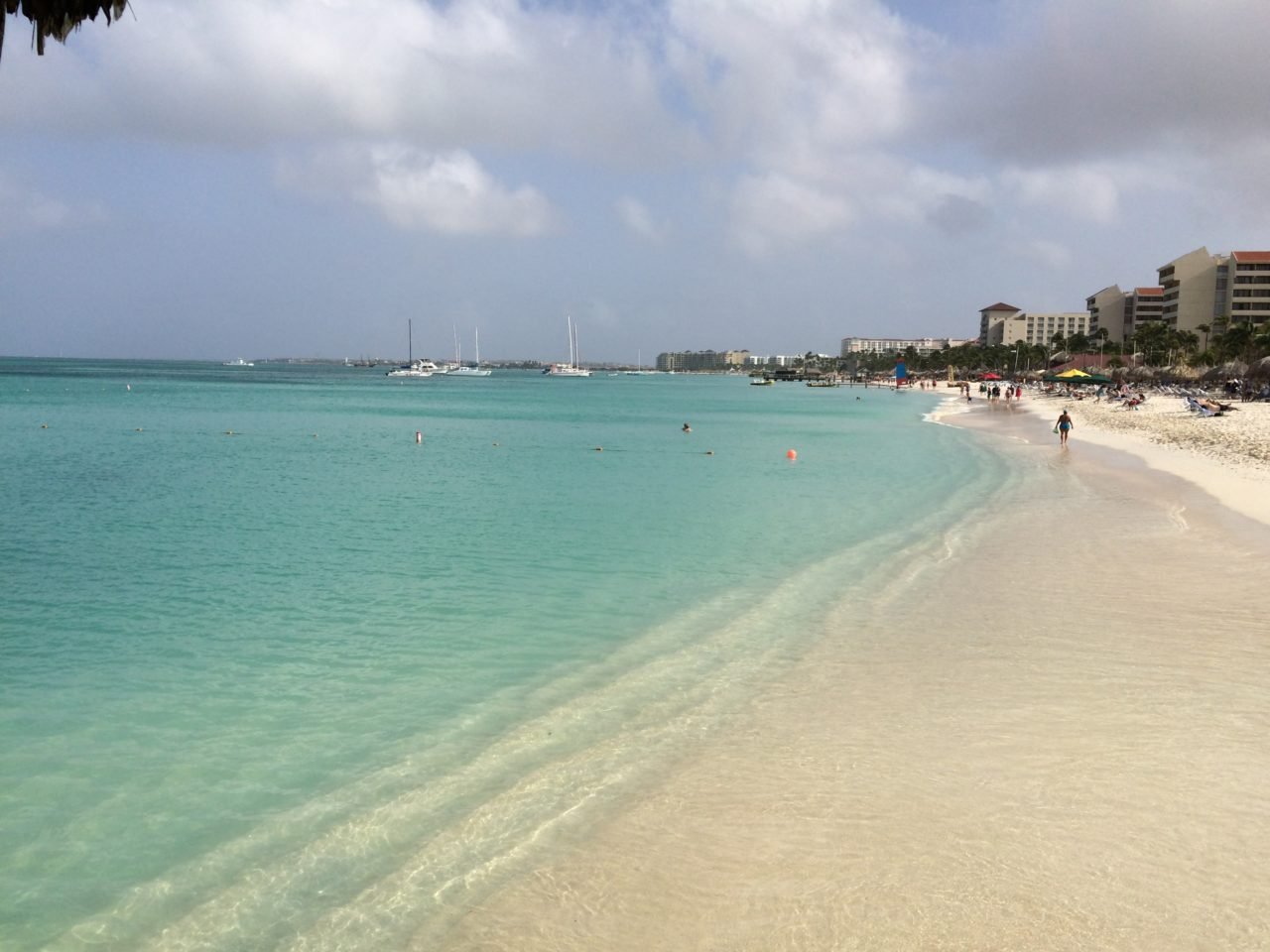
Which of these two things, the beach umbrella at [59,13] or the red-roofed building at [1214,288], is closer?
the beach umbrella at [59,13]

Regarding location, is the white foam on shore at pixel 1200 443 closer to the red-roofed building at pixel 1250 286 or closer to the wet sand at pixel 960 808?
the wet sand at pixel 960 808

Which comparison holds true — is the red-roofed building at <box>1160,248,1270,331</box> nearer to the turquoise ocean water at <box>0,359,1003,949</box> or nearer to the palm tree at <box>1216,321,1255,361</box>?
the palm tree at <box>1216,321,1255,361</box>

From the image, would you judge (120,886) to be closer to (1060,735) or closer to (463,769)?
(463,769)

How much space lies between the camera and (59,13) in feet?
27.3

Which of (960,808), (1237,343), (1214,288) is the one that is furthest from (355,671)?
(1214,288)

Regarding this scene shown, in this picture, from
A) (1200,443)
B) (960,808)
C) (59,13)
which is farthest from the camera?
(1200,443)

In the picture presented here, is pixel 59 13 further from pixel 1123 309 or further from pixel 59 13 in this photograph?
pixel 1123 309

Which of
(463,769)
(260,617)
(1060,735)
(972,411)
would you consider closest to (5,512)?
(260,617)

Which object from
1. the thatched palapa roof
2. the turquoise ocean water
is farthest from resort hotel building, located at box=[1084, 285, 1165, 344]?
the thatched palapa roof

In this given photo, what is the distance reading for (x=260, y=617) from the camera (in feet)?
41.6

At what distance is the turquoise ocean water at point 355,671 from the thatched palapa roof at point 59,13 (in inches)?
243

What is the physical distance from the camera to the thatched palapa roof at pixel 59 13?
813 cm

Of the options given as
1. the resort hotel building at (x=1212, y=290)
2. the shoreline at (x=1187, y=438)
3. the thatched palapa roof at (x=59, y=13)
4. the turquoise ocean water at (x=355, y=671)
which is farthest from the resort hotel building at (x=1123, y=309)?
the thatched palapa roof at (x=59, y=13)

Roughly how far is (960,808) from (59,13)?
9.84 meters
